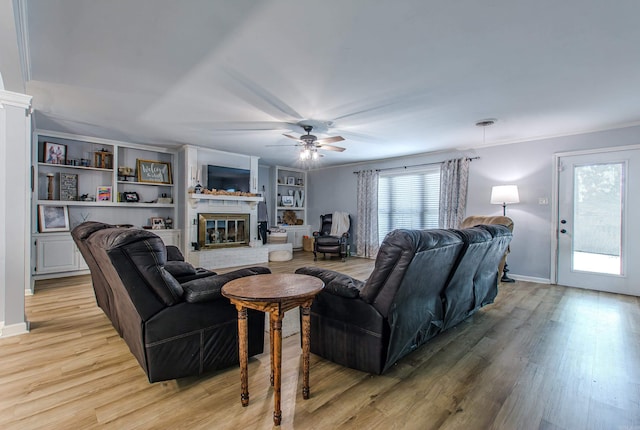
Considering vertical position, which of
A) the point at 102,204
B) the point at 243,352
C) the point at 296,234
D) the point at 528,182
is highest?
the point at 528,182

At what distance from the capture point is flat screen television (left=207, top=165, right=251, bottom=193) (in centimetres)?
604

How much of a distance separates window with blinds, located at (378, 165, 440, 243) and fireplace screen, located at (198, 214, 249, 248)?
321 cm

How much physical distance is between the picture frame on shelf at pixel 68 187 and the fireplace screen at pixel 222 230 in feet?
6.77

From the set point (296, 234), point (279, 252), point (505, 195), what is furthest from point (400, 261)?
point (296, 234)

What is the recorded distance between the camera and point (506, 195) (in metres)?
4.63

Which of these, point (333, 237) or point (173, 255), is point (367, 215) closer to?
point (333, 237)

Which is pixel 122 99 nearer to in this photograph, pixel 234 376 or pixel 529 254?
pixel 234 376

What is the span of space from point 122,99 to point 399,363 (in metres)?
3.95

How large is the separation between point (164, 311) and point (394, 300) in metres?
1.43

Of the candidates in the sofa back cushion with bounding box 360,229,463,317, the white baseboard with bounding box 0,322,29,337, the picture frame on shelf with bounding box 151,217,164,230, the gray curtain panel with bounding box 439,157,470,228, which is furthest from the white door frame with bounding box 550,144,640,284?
the picture frame on shelf with bounding box 151,217,164,230

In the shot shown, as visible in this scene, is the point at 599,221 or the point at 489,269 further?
the point at 599,221

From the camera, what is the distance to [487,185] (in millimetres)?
5270

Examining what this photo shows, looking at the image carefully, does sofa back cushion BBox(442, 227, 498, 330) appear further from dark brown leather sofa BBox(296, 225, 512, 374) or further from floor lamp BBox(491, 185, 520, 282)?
floor lamp BBox(491, 185, 520, 282)

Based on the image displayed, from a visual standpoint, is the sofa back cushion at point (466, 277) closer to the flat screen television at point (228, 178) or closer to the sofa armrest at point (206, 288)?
the sofa armrest at point (206, 288)
